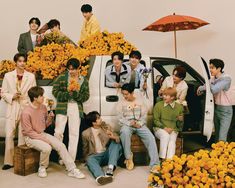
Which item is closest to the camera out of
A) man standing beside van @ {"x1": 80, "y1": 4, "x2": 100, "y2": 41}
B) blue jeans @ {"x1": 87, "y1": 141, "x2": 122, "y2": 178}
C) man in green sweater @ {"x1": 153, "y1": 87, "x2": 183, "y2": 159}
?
blue jeans @ {"x1": 87, "y1": 141, "x2": 122, "y2": 178}

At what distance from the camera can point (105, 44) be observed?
21.6 ft

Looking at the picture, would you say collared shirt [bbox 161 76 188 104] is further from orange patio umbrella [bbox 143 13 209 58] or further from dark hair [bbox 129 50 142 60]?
orange patio umbrella [bbox 143 13 209 58]

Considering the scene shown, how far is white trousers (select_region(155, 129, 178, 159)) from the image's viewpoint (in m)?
5.89

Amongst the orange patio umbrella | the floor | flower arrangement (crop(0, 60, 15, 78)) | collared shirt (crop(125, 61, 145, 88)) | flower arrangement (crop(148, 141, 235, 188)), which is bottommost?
the floor

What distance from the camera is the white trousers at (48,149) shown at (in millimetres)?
5500

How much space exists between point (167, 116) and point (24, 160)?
1.94m

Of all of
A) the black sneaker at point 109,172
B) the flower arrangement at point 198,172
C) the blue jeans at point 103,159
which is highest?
the flower arrangement at point 198,172

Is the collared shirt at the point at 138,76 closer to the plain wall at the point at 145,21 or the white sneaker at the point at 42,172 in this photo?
the white sneaker at the point at 42,172

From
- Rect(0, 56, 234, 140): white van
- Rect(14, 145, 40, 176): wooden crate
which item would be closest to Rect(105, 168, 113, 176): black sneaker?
Rect(0, 56, 234, 140): white van

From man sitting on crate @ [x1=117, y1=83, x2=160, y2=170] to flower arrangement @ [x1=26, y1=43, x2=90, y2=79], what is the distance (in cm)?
68

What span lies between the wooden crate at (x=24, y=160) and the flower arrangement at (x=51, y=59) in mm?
1092

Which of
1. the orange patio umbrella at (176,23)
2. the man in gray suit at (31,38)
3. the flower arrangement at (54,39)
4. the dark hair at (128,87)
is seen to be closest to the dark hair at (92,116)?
the dark hair at (128,87)

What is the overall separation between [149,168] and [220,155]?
261cm

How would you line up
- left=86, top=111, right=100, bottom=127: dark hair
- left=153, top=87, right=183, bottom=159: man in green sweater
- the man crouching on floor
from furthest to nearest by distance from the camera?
left=153, top=87, right=183, bottom=159: man in green sweater → left=86, top=111, right=100, bottom=127: dark hair → the man crouching on floor
